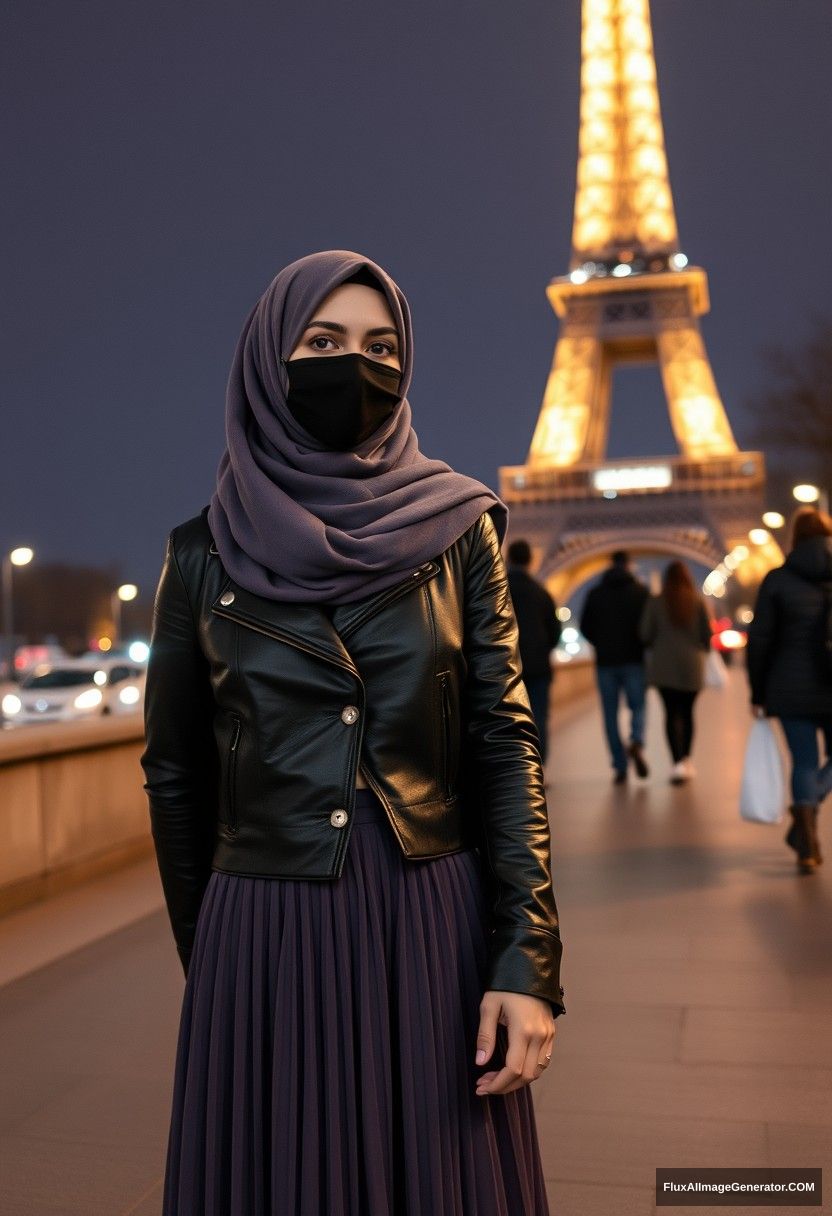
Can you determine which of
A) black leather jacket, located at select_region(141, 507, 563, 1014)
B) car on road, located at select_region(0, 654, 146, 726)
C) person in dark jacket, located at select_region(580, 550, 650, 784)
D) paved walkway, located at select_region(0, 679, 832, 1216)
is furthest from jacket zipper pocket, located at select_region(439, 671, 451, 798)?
car on road, located at select_region(0, 654, 146, 726)

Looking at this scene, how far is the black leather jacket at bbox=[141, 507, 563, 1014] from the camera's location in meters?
2.17

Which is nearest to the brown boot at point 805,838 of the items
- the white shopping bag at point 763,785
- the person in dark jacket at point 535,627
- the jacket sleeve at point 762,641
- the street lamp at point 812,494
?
the white shopping bag at point 763,785

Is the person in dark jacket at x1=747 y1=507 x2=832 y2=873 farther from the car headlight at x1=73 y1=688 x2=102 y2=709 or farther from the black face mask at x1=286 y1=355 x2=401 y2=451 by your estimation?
the car headlight at x1=73 y1=688 x2=102 y2=709

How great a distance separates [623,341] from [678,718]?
184 feet

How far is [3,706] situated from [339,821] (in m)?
20.7

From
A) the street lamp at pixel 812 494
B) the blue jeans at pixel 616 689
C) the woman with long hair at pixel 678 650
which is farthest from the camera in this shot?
the street lamp at pixel 812 494

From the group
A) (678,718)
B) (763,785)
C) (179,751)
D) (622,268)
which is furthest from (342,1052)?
(622,268)

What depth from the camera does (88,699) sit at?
22.3m

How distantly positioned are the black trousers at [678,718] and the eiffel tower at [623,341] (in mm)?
49028

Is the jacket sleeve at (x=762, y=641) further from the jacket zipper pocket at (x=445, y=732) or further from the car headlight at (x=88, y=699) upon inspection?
the car headlight at (x=88, y=699)

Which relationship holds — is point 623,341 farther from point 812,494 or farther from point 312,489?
point 312,489

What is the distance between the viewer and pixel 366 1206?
216 centimetres

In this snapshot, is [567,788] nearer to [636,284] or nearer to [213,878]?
[213,878]

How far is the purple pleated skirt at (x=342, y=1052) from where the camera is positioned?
2.15 meters
